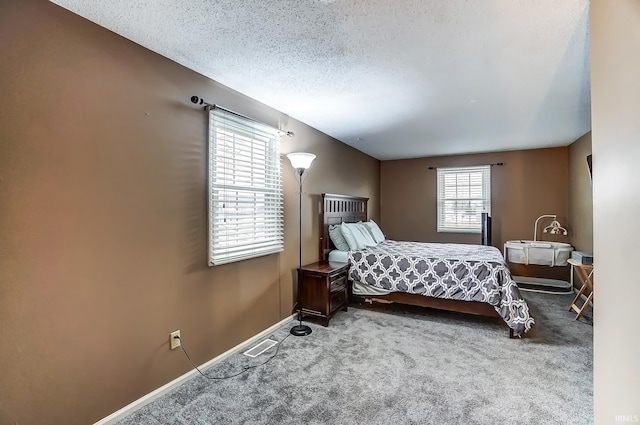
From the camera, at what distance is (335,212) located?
436 centimetres

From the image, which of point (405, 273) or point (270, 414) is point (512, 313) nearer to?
point (405, 273)

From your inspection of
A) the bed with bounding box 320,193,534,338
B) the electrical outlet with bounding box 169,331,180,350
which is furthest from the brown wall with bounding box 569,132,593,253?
the electrical outlet with bounding box 169,331,180,350

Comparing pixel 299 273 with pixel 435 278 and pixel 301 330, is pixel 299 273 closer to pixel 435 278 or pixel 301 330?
pixel 301 330

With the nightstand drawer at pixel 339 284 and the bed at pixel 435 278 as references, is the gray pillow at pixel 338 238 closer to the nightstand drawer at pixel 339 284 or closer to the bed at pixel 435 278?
the bed at pixel 435 278

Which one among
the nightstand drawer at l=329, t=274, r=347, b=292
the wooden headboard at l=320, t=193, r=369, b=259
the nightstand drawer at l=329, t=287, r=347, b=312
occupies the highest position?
the wooden headboard at l=320, t=193, r=369, b=259

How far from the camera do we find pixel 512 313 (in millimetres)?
2877

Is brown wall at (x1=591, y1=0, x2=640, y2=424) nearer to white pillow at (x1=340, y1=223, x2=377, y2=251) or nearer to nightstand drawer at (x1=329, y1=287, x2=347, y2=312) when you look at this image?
nightstand drawer at (x1=329, y1=287, x2=347, y2=312)

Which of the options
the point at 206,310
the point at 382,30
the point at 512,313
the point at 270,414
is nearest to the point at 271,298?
the point at 206,310

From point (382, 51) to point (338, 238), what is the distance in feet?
8.24

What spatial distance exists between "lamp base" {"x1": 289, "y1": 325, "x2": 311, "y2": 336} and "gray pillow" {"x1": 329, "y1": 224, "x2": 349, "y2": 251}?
4.02 feet

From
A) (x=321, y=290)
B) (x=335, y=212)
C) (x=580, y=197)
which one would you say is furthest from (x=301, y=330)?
(x=580, y=197)

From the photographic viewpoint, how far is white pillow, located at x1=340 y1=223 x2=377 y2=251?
3966 mm

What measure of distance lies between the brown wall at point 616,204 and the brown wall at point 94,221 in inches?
96.4

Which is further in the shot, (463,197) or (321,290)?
(463,197)
